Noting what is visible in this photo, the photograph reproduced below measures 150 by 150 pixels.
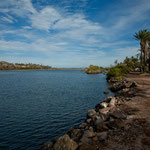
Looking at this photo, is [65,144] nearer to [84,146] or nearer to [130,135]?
[84,146]

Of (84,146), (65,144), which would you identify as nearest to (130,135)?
(84,146)

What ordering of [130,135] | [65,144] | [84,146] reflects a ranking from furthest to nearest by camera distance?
[130,135] < [65,144] < [84,146]

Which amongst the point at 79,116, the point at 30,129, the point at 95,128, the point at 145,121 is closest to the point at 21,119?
the point at 30,129

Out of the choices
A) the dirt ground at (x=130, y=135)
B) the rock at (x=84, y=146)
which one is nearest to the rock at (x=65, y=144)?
the rock at (x=84, y=146)

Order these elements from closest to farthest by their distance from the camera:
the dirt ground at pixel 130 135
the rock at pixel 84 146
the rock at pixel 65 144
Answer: the dirt ground at pixel 130 135
the rock at pixel 84 146
the rock at pixel 65 144

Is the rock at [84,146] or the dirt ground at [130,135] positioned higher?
the dirt ground at [130,135]

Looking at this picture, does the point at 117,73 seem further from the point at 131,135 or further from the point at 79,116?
the point at 131,135

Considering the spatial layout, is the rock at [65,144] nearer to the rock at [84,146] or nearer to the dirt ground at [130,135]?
the rock at [84,146]

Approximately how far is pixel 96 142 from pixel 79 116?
11.0 m

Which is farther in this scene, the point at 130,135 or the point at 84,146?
the point at 130,135

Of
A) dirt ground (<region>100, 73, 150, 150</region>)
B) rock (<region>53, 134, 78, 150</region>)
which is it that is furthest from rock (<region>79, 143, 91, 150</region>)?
dirt ground (<region>100, 73, 150, 150</region>)

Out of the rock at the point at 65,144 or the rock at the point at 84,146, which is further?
the rock at the point at 65,144

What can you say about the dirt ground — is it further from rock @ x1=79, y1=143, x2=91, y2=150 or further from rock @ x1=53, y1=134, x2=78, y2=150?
rock @ x1=53, y1=134, x2=78, y2=150

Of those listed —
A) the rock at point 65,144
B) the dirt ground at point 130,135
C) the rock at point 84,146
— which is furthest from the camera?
the rock at point 65,144
